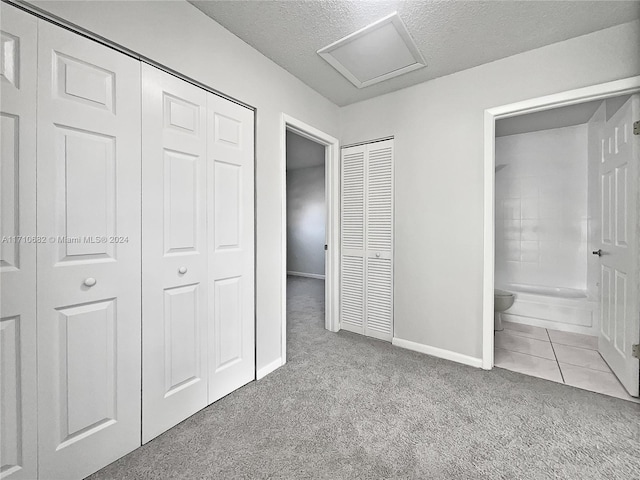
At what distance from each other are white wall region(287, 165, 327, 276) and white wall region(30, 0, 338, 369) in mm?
A: 3748

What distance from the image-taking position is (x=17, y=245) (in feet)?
3.71

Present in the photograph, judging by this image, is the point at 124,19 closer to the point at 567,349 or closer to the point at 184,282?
the point at 184,282

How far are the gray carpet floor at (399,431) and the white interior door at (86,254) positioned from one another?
28 cm

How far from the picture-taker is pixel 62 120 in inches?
48.1

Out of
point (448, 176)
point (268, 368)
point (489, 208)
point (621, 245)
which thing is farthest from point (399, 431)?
point (621, 245)

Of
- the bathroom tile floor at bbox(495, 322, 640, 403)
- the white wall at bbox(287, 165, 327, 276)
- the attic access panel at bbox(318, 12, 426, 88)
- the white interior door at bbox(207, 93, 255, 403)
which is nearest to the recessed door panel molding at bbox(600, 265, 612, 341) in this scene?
the bathroom tile floor at bbox(495, 322, 640, 403)

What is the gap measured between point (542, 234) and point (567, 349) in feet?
5.30

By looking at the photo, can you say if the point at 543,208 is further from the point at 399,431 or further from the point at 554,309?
the point at 399,431

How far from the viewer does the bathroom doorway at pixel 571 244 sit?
204 cm

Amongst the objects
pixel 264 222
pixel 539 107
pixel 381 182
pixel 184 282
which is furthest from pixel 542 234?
pixel 184 282

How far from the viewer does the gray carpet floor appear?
1.36 meters

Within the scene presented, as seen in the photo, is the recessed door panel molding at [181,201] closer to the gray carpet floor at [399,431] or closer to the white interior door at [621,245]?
the gray carpet floor at [399,431]

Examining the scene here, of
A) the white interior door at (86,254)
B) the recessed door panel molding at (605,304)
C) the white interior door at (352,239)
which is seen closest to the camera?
the white interior door at (86,254)

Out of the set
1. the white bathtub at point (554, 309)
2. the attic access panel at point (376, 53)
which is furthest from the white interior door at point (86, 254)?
the white bathtub at point (554, 309)
